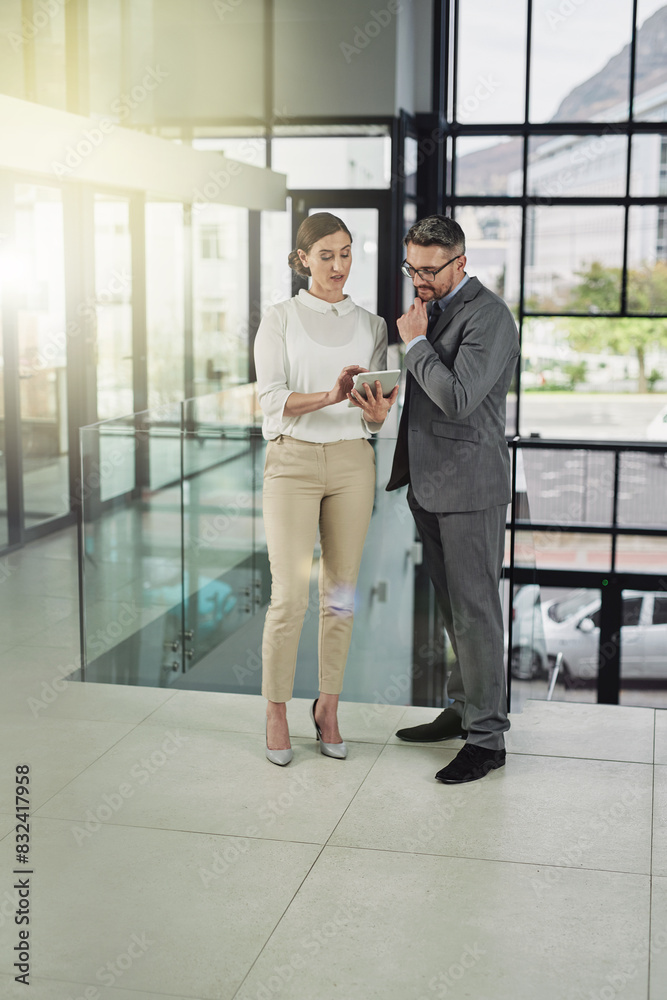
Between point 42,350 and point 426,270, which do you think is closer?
point 426,270

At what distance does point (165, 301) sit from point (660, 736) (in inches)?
257

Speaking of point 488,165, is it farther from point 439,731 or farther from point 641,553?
point 439,731

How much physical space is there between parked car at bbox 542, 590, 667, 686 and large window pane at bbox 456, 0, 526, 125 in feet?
14.2

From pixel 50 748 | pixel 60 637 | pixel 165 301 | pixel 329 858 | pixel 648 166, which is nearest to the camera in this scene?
pixel 329 858

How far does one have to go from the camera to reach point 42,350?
6.94 meters

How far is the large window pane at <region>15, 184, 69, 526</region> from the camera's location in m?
6.68

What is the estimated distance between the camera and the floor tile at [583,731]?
2.97 meters

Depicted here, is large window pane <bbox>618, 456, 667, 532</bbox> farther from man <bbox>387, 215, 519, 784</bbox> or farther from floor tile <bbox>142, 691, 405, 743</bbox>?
man <bbox>387, 215, 519, 784</bbox>

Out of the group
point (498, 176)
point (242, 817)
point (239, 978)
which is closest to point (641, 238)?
point (498, 176)

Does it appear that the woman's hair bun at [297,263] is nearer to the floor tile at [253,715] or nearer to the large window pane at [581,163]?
the floor tile at [253,715]

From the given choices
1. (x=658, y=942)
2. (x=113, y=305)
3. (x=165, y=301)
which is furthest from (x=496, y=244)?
(x=658, y=942)

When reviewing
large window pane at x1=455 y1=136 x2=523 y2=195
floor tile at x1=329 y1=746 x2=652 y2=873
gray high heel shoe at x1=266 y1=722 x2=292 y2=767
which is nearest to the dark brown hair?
gray high heel shoe at x1=266 y1=722 x2=292 y2=767

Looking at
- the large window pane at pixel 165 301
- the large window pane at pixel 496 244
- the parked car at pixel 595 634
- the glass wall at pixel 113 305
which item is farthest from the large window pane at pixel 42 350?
the parked car at pixel 595 634

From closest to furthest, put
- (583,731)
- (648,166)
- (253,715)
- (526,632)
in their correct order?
(583,731) < (253,715) < (526,632) < (648,166)
